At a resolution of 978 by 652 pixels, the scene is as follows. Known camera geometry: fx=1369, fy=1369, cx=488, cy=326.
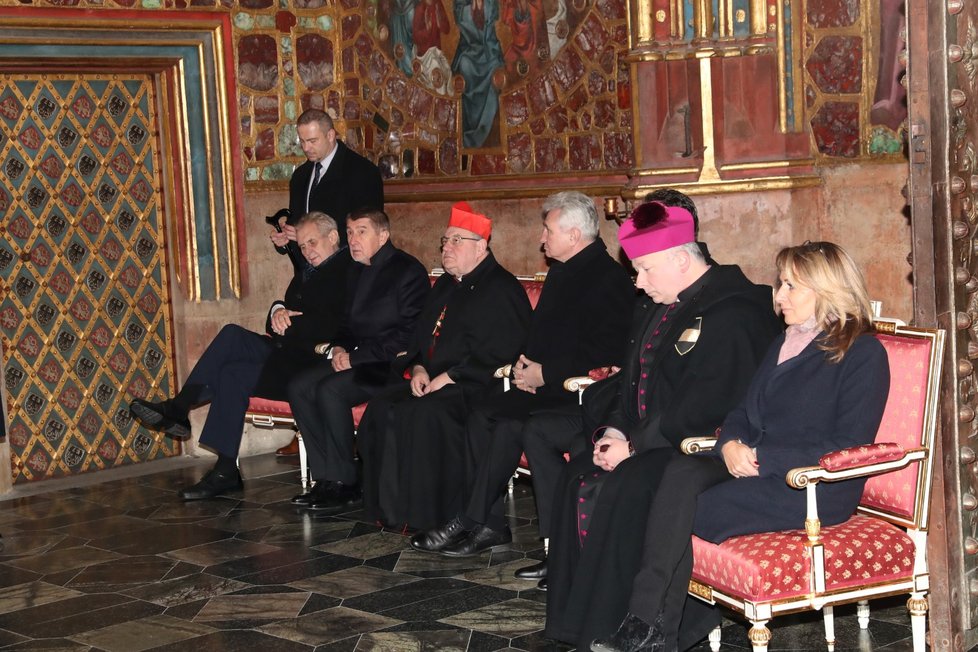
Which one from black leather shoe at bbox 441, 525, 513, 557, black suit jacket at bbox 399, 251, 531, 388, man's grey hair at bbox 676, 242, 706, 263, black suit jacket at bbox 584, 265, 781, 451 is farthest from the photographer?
black suit jacket at bbox 399, 251, 531, 388

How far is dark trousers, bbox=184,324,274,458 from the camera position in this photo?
7383mm

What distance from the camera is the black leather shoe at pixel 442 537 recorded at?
5.96 metres

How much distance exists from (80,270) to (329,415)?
219cm

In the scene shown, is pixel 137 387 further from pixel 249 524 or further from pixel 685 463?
pixel 685 463

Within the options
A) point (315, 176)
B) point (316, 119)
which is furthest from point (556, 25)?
point (315, 176)

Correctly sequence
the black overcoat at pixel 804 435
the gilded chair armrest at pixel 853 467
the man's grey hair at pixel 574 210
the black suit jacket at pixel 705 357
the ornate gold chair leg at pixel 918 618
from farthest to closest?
1. the man's grey hair at pixel 574 210
2. the black suit jacket at pixel 705 357
3. the ornate gold chair leg at pixel 918 618
4. the black overcoat at pixel 804 435
5. the gilded chair armrest at pixel 853 467

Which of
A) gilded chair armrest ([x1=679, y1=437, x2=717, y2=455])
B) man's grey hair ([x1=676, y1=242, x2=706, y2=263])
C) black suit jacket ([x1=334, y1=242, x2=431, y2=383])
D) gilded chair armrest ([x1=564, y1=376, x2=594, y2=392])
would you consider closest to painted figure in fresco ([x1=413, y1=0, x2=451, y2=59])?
black suit jacket ([x1=334, y1=242, x2=431, y2=383])

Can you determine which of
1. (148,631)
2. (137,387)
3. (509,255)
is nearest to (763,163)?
(509,255)

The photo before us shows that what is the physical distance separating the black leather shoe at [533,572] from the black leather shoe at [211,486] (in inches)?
92.1

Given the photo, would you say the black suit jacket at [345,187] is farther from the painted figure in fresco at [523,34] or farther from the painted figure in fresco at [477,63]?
the painted figure in fresco at [523,34]

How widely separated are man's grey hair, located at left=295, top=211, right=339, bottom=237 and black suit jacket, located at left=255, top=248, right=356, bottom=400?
13 cm

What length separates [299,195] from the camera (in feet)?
26.1

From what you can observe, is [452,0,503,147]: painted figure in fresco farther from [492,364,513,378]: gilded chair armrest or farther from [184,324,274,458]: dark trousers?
[492,364,513,378]: gilded chair armrest

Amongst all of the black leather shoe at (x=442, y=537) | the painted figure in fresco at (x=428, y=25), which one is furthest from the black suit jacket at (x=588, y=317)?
the painted figure in fresco at (x=428, y=25)
